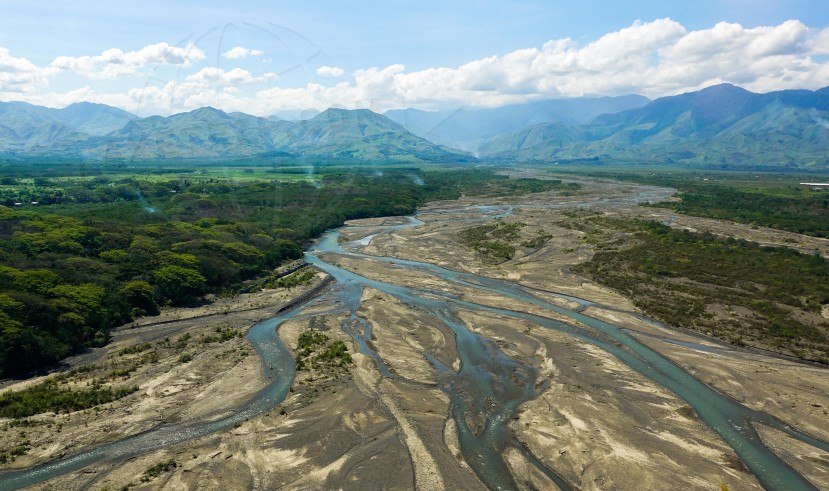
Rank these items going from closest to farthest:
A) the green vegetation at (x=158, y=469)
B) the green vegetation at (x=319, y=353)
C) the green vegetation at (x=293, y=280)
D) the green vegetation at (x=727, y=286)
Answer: the green vegetation at (x=158, y=469) → the green vegetation at (x=319, y=353) → the green vegetation at (x=727, y=286) → the green vegetation at (x=293, y=280)

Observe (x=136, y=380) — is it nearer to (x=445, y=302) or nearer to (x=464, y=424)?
(x=464, y=424)

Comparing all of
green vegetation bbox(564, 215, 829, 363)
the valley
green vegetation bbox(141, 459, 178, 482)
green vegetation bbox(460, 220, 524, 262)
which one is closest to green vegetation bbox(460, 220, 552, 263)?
green vegetation bbox(460, 220, 524, 262)

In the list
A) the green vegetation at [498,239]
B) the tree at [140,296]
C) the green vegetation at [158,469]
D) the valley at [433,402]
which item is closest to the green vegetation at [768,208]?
the green vegetation at [498,239]

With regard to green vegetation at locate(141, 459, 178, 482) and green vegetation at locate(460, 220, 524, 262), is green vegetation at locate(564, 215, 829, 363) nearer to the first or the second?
green vegetation at locate(460, 220, 524, 262)

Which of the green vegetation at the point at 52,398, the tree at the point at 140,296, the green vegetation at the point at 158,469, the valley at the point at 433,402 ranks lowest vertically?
the valley at the point at 433,402

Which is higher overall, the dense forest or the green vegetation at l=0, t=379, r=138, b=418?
the dense forest

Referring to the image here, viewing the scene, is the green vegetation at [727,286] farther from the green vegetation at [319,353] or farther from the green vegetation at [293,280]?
the green vegetation at [293,280]
